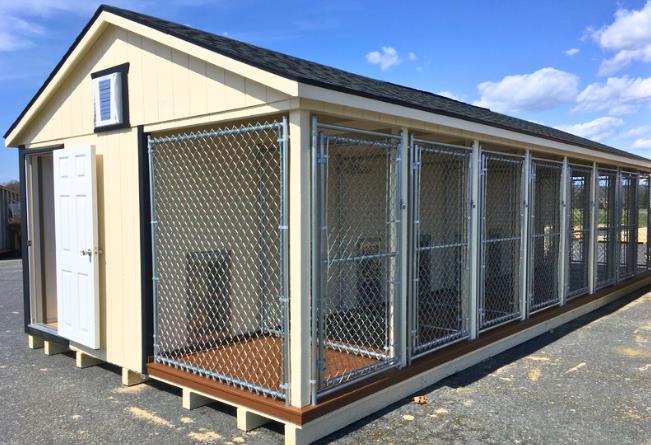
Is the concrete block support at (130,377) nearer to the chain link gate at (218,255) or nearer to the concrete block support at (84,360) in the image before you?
the chain link gate at (218,255)

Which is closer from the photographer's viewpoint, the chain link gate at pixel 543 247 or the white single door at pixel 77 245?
the white single door at pixel 77 245

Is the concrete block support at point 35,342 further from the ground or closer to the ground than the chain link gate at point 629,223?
closer to the ground

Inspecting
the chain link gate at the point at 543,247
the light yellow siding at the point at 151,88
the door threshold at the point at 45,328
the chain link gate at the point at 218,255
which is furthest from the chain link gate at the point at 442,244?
the door threshold at the point at 45,328

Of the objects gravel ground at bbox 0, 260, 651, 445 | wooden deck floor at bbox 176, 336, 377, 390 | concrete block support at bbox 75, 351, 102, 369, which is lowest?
gravel ground at bbox 0, 260, 651, 445

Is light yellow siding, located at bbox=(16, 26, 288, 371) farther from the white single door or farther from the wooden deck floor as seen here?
the wooden deck floor

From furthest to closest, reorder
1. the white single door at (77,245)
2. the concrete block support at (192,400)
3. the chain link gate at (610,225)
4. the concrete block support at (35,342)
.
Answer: the chain link gate at (610,225)
the concrete block support at (35,342)
the white single door at (77,245)
the concrete block support at (192,400)

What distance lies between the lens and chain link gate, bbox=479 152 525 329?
18.8 ft

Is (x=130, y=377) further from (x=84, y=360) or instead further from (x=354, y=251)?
(x=354, y=251)

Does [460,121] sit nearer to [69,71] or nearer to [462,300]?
[462,300]

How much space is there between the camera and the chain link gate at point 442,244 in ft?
17.8

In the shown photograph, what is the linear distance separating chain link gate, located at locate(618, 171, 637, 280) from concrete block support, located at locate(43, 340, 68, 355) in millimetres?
9112

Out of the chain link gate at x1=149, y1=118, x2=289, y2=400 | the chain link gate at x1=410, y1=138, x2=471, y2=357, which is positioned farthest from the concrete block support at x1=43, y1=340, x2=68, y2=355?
the chain link gate at x1=410, y1=138, x2=471, y2=357

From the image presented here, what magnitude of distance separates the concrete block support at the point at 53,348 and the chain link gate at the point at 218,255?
193 centimetres

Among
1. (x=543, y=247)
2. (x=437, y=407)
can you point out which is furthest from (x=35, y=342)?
(x=543, y=247)
